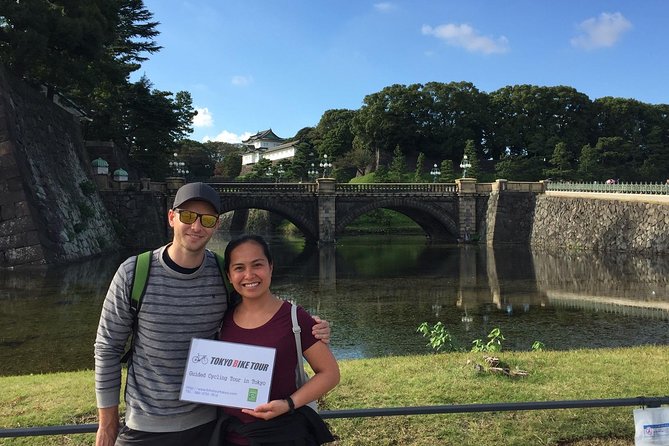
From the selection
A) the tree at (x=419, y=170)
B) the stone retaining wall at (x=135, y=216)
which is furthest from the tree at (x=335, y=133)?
the stone retaining wall at (x=135, y=216)

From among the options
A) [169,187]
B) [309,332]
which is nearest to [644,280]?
[309,332]

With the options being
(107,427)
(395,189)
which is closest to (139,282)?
(107,427)

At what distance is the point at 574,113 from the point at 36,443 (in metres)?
81.1

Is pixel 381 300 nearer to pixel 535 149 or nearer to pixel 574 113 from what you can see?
pixel 535 149

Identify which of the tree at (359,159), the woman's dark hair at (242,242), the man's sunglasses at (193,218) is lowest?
the woman's dark hair at (242,242)

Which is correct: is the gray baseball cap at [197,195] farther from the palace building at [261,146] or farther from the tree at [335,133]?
the palace building at [261,146]

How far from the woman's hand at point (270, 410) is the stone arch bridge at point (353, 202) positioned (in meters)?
39.6

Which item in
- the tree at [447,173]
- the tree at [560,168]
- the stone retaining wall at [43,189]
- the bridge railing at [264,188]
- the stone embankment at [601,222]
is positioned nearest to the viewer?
the stone retaining wall at [43,189]

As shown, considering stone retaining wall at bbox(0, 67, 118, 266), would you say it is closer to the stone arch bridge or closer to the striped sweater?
the stone arch bridge

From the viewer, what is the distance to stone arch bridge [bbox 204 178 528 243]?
139ft

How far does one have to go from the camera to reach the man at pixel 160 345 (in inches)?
108

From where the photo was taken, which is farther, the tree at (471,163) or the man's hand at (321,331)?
the tree at (471,163)

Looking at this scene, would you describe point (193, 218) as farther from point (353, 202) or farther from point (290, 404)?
point (353, 202)

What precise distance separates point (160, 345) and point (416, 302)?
51.6ft
